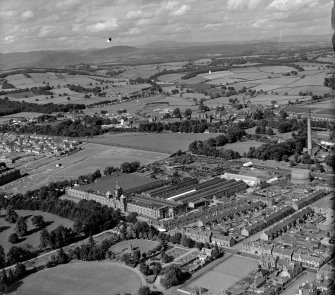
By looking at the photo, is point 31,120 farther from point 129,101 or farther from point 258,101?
point 258,101

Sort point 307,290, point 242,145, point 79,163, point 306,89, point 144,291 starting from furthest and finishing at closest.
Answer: point 306,89
point 242,145
point 79,163
point 144,291
point 307,290

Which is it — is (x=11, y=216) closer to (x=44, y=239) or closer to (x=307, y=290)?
(x=44, y=239)

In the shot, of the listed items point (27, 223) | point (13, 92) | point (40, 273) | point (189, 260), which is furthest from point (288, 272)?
point (13, 92)

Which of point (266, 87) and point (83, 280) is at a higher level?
point (266, 87)

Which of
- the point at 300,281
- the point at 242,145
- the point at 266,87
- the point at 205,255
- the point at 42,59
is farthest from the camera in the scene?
the point at 42,59

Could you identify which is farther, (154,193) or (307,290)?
(154,193)

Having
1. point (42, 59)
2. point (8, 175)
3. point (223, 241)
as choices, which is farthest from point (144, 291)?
point (42, 59)

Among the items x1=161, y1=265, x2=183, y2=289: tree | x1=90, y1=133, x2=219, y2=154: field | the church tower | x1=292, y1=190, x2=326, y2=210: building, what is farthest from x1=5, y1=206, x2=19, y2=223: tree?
x1=90, y1=133, x2=219, y2=154: field
